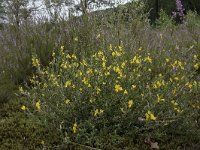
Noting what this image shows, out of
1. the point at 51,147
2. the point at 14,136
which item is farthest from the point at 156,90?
the point at 14,136

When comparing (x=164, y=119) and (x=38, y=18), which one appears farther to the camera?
(x=38, y=18)

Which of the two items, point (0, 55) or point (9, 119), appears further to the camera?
point (0, 55)

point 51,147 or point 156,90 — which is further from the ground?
point 156,90

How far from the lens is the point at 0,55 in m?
5.57

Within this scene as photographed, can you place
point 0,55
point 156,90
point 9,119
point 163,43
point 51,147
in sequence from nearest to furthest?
point 51,147
point 156,90
point 9,119
point 0,55
point 163,43

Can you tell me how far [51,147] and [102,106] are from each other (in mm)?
Result: 616

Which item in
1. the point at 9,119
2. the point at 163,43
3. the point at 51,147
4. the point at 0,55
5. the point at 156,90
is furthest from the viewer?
the point at 163,43

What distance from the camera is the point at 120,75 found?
12.1 feet

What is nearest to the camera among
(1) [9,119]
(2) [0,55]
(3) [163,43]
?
(1) [9,119]

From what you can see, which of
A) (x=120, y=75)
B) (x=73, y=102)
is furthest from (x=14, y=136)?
(x=120, y=75)

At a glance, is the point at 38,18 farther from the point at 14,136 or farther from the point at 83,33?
the point at 14,136

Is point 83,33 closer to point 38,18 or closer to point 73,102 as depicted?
point 38,18

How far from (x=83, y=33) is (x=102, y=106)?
226cm

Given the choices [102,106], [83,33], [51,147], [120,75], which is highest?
[83,33]
